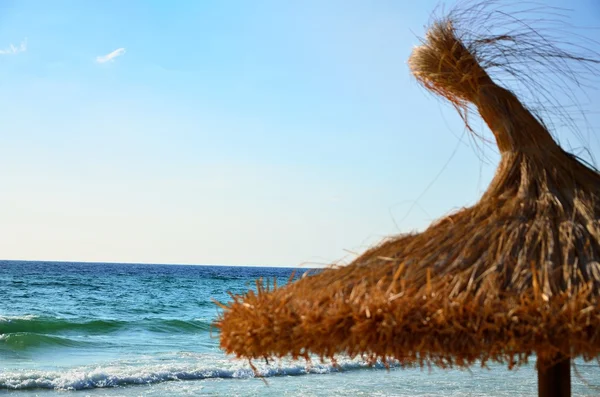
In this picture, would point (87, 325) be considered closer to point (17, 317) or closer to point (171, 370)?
point (17, 317)

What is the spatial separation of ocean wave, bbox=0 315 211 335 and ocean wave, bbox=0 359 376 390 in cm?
520

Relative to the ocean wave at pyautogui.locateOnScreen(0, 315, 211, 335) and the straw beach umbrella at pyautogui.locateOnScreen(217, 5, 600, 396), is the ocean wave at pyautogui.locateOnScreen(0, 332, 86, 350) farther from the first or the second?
the straw beach umbrella at pyautogui.locateOnScreen(217, 5, 600, 396)

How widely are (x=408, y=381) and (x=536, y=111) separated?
6.93 meters

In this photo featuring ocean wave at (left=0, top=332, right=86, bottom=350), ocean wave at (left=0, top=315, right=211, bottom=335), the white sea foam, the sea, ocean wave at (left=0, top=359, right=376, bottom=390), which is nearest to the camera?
the sea

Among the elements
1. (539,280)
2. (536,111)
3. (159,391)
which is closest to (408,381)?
(159,391)

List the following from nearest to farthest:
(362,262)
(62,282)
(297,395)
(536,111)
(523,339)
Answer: (523,339) → (362,262) → (536,111) → (297,395) → (62,282)

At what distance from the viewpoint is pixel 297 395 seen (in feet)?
27.0

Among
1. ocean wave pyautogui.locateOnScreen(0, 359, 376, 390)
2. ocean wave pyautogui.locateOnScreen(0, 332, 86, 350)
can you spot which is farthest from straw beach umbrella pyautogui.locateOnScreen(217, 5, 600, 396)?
ocean wave pyautogui.locateOnScreen(0, 332, 86, 350)

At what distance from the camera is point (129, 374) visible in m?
9.46

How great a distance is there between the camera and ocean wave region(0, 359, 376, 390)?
888 centimetres

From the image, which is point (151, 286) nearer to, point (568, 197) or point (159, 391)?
point (159, 391)

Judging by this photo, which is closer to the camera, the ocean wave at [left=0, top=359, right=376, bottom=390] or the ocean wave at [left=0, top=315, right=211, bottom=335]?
the ocean wave at [left=0, top=359, right=376, bottom=390]

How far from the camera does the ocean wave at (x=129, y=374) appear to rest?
8.88 metres

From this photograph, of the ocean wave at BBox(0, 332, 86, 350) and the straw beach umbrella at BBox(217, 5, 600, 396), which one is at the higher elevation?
the straw beach umbrella at BBox(217, 5, 600, 396)
